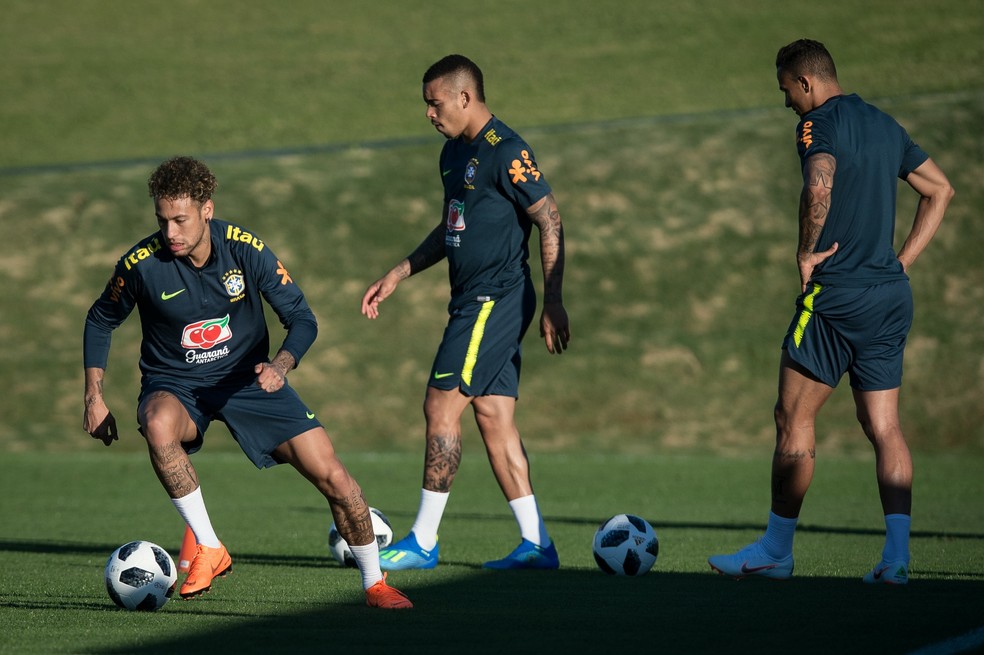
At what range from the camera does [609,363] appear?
18.8 metres

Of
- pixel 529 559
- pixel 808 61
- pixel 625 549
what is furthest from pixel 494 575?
pixel 808 61

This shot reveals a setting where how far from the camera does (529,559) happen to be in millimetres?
8180

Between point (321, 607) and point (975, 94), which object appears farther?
point (975, 94)

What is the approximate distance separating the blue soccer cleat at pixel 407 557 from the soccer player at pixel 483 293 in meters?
0.01

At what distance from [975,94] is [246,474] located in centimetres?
1475

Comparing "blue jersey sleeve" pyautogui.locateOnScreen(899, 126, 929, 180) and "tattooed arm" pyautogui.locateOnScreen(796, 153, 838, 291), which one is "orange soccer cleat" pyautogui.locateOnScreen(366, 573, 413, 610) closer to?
"tattooed arm" pyautogui.locateOnScreen(796, 153, 838, 291)

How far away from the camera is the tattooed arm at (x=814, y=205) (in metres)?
6.95

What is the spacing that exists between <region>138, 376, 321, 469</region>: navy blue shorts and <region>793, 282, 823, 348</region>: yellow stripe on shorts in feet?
7.92

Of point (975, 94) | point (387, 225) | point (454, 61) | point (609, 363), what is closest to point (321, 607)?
point (454, 61)

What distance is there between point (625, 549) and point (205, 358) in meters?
2.45

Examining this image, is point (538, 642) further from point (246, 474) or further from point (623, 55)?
point (623, 55)

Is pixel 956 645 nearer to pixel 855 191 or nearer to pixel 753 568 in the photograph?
pixel 753 568

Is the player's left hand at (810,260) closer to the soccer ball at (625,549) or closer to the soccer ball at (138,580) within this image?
the soccer ball at (625,549)

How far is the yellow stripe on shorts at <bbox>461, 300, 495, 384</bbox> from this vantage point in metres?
8.34
